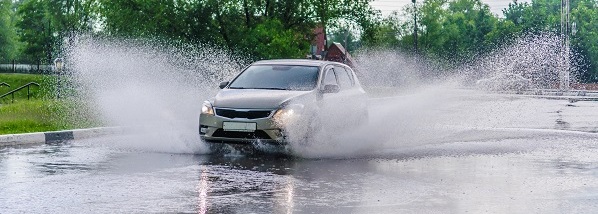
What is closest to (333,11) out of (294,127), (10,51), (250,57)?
(250,57)

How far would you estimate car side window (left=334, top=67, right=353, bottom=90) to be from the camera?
1589 cm

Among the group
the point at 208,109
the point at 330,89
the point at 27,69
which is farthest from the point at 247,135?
the point at 27,69

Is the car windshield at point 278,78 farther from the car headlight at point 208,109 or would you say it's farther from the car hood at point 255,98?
the car headlight at point 208,109

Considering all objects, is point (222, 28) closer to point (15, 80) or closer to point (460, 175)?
point (460, 175)

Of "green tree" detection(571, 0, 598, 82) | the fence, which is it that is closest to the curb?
the fence

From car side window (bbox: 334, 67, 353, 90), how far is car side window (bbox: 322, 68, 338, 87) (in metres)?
0.16

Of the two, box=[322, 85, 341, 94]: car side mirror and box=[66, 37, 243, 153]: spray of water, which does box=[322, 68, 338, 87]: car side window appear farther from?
box=[66, 37, 243, 153]: spray of water

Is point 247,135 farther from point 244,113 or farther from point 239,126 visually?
point 244,113

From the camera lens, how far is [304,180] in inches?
409

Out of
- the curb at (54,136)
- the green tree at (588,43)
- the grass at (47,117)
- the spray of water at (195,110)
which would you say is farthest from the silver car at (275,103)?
the green tree at (588,43)

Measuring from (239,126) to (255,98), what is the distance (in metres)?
0.55

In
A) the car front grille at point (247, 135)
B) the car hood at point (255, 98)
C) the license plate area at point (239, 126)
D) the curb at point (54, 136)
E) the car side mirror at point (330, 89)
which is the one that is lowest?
the curb at point (54, 136)

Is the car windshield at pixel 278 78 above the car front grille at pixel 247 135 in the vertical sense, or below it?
above

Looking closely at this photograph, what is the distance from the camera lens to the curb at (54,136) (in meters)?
15.6
